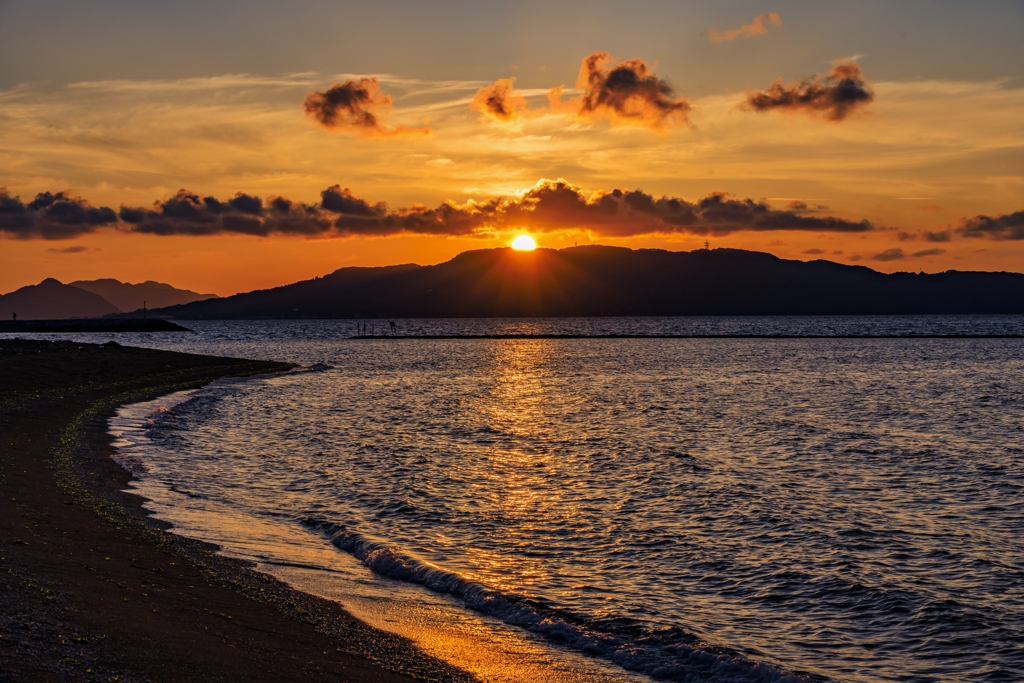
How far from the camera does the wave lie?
36.1ft

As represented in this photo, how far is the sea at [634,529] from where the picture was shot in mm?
11945

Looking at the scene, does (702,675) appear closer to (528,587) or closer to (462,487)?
(528,587)

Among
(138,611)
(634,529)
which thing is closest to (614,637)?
(634,529)

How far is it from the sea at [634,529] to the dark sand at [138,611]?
94 cm

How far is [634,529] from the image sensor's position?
18781 millimetres

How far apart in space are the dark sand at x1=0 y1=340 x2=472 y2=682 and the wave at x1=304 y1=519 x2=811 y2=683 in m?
2.28

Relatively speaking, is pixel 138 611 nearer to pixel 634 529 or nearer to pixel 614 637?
pixel 614 637

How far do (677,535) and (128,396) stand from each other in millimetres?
39180

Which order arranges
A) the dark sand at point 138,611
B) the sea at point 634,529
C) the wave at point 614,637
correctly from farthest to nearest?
the sea at point 634,529 < the wave at point 614,637 < the dark sand at point 138,611

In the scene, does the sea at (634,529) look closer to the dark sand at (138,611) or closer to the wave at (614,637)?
the wave at (614,637)

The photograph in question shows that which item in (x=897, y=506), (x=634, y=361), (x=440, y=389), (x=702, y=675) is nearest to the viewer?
(x=702, y=675)

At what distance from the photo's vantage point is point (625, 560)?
1627cm

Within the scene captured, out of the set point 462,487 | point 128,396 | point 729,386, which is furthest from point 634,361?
point 462,487

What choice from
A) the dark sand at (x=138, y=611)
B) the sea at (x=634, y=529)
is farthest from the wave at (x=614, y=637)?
the dark sand at (x=138, y=611)
